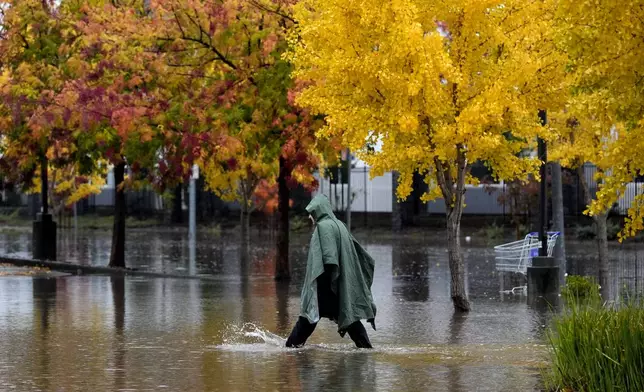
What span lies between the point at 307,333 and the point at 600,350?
18.9ft

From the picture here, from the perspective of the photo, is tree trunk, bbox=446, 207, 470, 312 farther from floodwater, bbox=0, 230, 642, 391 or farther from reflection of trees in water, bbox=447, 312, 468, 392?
reflection of trees in water, bbox=447, 312, 468, 392

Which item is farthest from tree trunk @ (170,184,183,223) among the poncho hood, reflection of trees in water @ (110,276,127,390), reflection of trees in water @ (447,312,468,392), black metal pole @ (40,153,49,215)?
the poncho hood

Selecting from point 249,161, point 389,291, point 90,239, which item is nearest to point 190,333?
point 389,291

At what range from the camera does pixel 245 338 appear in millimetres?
17750

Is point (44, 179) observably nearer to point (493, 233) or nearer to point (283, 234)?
point (283, 234)

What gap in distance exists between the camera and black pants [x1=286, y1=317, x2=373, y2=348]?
16188 millimetres

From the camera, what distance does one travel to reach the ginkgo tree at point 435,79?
68.4 feet

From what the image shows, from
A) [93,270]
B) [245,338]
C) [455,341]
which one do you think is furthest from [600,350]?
[93,270]

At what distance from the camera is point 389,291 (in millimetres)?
27406

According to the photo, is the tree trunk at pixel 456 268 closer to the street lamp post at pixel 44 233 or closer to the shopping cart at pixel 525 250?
the shopping cart at pixel 525 250

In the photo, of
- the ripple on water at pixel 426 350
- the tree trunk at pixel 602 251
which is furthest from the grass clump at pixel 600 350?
the tree trunk at pixel 602 251

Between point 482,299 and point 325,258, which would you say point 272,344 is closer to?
point 325,258

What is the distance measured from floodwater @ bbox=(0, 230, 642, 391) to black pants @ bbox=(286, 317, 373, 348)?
225 mm

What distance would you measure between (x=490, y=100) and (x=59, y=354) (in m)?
8.31
